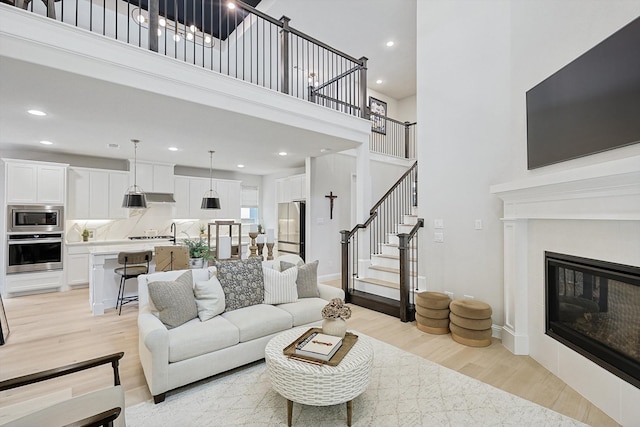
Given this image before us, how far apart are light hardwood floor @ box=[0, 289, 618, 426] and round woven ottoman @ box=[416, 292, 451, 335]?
3.7 inches

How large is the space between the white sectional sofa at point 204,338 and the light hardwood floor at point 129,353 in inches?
12.9

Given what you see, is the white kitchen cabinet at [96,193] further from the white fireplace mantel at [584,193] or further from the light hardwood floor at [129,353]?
the white fireplace mantel at [584,193]

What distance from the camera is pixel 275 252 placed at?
7648 millimetres

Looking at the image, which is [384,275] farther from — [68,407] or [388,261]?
[68,407]

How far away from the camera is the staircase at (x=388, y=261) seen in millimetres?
Answer: 4051

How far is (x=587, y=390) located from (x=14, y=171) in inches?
330

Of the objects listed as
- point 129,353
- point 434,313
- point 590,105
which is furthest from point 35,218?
point 590,105

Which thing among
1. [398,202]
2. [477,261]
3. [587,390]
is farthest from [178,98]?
[398,202]

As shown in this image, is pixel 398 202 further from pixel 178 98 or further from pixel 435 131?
pixel 178 98

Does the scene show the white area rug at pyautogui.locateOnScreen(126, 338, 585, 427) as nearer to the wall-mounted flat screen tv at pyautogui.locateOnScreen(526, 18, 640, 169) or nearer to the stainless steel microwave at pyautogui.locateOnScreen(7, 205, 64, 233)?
the wall-mounted flat screen tv at pyautogui.locateOnScreen(526, 18, 640, 169)

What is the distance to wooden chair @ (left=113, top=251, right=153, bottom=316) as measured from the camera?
4.28 meters

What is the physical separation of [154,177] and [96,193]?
113 centimetres

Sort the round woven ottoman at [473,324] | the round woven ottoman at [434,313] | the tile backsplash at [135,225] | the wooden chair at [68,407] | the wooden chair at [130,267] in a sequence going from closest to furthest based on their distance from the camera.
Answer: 1. the wooden chair at [68,407]
2. the round woven ottoman at [473,324]
3. the round woven ottoman at [434,313]
4. the wooden chair at [130,267]
5. the tile backsplash at [135,225]

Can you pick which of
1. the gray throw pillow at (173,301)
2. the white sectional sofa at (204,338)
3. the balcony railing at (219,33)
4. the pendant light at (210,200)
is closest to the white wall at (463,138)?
the balcony railing at (219,33)
